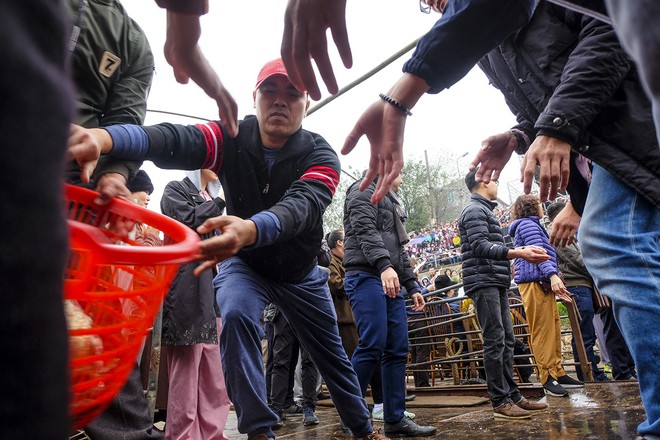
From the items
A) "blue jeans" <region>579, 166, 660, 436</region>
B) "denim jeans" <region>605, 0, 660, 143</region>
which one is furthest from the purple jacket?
"denim jeans" <region>605, 0, 660, 143</region>

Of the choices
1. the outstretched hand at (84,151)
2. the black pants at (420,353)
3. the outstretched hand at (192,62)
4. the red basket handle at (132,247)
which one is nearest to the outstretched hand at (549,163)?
the outstretched hand at (192,62)

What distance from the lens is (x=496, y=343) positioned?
4543 millimetres

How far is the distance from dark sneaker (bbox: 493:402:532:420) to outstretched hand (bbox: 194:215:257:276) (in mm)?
2996

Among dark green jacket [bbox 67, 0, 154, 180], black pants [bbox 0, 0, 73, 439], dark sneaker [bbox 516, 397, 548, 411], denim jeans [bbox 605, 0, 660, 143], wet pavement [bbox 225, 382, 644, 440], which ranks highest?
dark green jacket [bbox 67, 0, 154, 180]

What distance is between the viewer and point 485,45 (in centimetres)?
164

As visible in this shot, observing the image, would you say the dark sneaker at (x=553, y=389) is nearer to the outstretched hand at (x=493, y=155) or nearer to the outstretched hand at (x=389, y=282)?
the outstretched hand at (x=389, y=282)

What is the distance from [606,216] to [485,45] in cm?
75

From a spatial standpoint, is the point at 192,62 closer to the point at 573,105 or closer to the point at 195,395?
the point at 573,105

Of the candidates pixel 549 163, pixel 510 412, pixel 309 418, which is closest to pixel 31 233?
pixel 549 163

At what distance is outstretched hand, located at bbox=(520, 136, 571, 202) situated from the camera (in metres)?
1.83

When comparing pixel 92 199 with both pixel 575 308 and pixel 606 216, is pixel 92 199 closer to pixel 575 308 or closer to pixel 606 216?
pixel 606 216

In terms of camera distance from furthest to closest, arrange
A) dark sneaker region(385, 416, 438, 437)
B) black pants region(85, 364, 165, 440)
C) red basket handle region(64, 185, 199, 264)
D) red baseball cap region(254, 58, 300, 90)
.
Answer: dark sneaker region(385, 416, 438, 437) → red baseball cap region(254, 58, 300, 90) → black pants region(85, 364, 165, 440) → red basket handle region(64, 185, 199, 264)

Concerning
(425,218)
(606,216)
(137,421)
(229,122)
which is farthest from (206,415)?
(425,218)

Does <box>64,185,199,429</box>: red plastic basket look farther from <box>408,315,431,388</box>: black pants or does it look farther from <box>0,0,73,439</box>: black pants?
<box>408,315,431,388</box>: black pants
